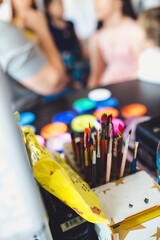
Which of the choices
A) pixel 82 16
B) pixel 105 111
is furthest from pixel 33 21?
pixel 105 111

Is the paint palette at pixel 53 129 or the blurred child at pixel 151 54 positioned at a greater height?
the blurred child at pixel 151 54

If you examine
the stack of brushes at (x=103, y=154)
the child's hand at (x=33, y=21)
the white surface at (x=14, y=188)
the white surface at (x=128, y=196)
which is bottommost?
the white surface at (x=128, y=196)

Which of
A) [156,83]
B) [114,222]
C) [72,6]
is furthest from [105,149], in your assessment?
[72,6]

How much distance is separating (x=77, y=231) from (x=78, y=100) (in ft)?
1.85

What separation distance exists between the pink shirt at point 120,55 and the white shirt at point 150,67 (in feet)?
2.09

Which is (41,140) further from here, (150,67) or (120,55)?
(120,55)

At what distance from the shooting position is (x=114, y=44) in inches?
68.9

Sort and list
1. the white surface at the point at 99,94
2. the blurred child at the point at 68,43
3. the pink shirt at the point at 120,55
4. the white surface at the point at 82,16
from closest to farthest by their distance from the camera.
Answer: the white surface at the point at 99,94
the pink shirt at the point at 120,55
the blurred child at the point at 68,43
the white surface at the point at 82,16

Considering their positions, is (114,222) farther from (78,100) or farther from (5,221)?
(78,100)

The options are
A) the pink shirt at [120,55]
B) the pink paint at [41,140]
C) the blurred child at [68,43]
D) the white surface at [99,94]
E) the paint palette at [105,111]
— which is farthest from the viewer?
the blurred child at [68,43]

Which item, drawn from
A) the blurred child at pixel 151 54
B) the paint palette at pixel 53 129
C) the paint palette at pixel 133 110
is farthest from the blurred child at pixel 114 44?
the paint palette at pixel 53 129

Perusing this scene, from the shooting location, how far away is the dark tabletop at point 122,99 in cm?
74

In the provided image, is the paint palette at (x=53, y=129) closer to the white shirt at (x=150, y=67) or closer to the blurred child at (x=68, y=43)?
the white shirt at (x=150, y=67)

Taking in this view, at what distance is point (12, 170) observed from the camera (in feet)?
0.60
